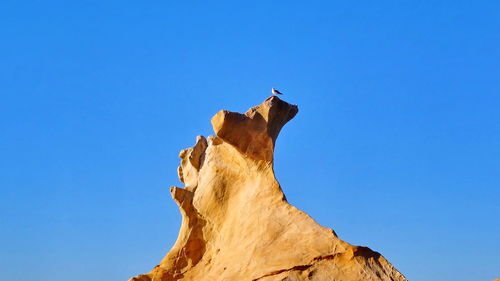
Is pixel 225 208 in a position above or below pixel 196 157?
below

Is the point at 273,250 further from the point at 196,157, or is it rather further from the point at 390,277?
the point at 196,157

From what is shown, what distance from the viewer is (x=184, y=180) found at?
22.7 m

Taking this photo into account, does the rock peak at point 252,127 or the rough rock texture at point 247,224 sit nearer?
the rough rock texture at point 247,224

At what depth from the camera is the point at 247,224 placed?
18.5m

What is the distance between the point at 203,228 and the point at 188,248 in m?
0.68

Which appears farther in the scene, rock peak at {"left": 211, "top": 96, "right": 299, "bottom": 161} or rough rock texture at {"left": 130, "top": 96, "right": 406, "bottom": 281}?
rock peak at {"left": 211, "top": 96, "right": 299, "bottom": 161}

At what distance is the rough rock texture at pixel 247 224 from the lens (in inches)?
625

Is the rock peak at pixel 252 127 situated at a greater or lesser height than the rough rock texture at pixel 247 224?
greater

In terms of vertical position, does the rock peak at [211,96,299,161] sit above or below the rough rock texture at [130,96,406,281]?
above

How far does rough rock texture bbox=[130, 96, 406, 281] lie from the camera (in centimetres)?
1588

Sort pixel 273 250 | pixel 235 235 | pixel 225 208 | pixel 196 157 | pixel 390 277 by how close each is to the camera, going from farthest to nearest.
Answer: pixel 196 157 < pixel 225 208 < pixel 235 235 < pixel 273 250 < pixel 390 277

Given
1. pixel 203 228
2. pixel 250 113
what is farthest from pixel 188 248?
pixel 250 113

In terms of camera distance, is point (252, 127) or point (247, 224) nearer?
point (247, 224)

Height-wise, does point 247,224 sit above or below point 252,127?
below
